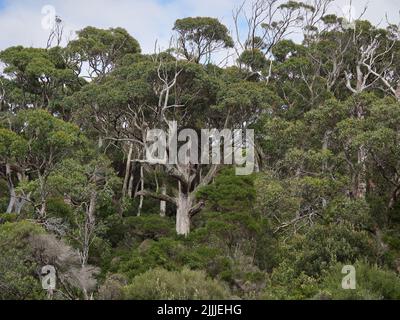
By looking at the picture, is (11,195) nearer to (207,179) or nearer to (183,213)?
(183,213)

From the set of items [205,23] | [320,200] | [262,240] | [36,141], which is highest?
[205,23]

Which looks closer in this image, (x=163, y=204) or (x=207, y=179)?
(x=207, y=179)

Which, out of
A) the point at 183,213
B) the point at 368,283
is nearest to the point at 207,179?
the point at 183,213

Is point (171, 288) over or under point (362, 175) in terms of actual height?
under

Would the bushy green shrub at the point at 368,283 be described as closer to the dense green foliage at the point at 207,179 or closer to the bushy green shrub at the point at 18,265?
Answer: the dense green foliage at the point at 207,179


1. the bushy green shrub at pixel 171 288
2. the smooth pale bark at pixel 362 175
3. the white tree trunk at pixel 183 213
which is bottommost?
the bushy green shrub at pixel 171 288

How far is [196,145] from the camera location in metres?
25.8

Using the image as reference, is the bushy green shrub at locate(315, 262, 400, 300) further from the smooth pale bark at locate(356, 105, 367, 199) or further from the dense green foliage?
the smooth pale bark at locate(356, 105, 367, 199)

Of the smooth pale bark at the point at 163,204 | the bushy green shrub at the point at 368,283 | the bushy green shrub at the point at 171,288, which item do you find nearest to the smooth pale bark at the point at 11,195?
the smooth pale bark at the point at 163,204

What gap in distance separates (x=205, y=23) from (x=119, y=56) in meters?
7.31

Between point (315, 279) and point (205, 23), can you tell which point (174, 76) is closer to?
point (205, 23)

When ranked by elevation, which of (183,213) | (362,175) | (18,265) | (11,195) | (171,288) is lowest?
(171,288)

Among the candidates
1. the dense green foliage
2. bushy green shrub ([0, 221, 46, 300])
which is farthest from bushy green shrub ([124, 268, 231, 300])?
bushy green shrub ([0, 221, 46, 300])

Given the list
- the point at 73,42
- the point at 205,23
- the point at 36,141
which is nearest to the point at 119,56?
the point at 73,42
